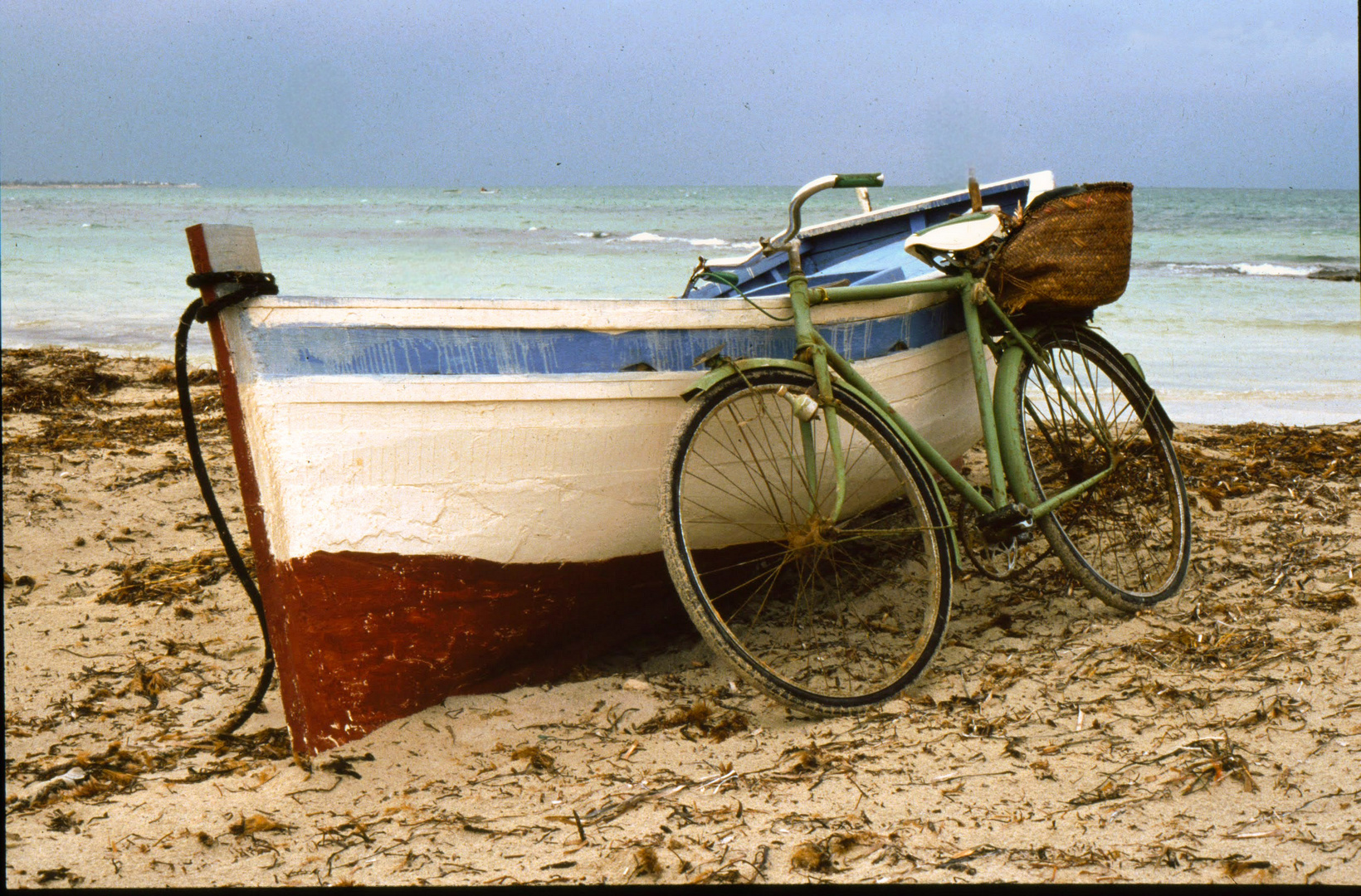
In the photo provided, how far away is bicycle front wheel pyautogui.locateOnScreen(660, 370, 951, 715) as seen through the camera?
2.63 metres

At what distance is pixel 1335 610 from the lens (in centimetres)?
309

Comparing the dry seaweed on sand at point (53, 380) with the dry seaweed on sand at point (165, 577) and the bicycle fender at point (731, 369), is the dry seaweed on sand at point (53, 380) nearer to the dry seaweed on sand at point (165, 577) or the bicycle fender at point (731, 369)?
the dry seaweed on sand at point (165, 577)

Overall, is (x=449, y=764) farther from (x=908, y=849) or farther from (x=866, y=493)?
Answer: (x=866, y=493)

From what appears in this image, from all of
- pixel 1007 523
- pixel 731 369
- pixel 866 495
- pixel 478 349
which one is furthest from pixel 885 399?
pixel 478 349

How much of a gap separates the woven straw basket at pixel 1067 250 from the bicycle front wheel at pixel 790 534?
A: 2.46 feet

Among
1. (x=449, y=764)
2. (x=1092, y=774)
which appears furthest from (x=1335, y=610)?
(x=449, y=764)

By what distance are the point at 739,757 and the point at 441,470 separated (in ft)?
3.42

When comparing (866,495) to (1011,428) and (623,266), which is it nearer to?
(1011,428)

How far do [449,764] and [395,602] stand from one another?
437 millimetres

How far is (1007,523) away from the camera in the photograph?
3.07 m

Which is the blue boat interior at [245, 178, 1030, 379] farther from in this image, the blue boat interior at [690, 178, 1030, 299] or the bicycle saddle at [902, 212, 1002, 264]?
the blue boat interior at [690, 178, 1030, 299]

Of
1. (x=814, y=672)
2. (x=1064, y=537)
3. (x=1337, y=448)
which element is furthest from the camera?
(x=1337, y=448)

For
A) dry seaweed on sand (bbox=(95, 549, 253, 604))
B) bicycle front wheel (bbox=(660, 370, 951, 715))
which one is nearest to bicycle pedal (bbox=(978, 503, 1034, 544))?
bicycle front wheel (bbox=(660, 370, 951, 715))

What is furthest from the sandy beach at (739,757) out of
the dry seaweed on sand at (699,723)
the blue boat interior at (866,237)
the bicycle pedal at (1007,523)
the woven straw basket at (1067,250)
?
the blue boat interior at (866,237)
